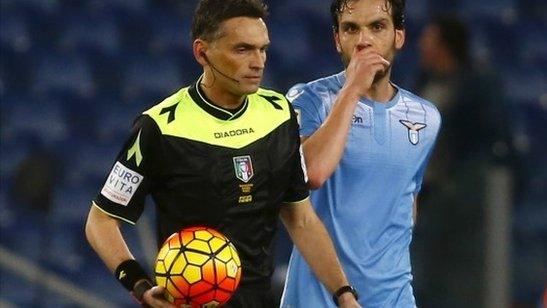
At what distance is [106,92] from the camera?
28.0ft

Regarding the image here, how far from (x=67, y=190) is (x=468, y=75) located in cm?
262

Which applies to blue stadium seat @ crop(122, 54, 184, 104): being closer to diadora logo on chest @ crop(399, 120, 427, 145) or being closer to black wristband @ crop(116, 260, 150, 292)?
diadora logo on chest @ crop(399, 120, 427, 145)

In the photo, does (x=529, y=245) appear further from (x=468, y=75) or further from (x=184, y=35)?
(x=184, y=35)

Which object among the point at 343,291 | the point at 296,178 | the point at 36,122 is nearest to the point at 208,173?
the point at 296,178

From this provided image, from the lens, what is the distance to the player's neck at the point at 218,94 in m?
4.33

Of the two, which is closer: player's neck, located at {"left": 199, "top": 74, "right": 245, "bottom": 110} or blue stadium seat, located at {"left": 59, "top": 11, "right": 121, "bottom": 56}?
player's neck, located at {"left": 199, "top": 74, "right": 245, "bottom": 110}

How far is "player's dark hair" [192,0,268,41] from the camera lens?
4273 millimetres

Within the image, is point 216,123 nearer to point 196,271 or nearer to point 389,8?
point 196,271

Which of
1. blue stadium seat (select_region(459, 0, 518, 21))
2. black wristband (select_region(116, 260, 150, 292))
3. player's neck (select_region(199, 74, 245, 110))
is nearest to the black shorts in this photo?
black wristband (select_region(116, 260, 150, 292))

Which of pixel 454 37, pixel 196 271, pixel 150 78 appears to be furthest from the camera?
pixel 150 78

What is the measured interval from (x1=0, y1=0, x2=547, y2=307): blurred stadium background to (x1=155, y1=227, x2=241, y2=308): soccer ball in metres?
3.67

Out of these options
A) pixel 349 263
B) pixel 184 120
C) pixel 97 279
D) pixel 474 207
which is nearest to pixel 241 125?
pixel 184 120

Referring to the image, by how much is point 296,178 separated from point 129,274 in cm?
64

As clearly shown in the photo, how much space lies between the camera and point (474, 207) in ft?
22.0
